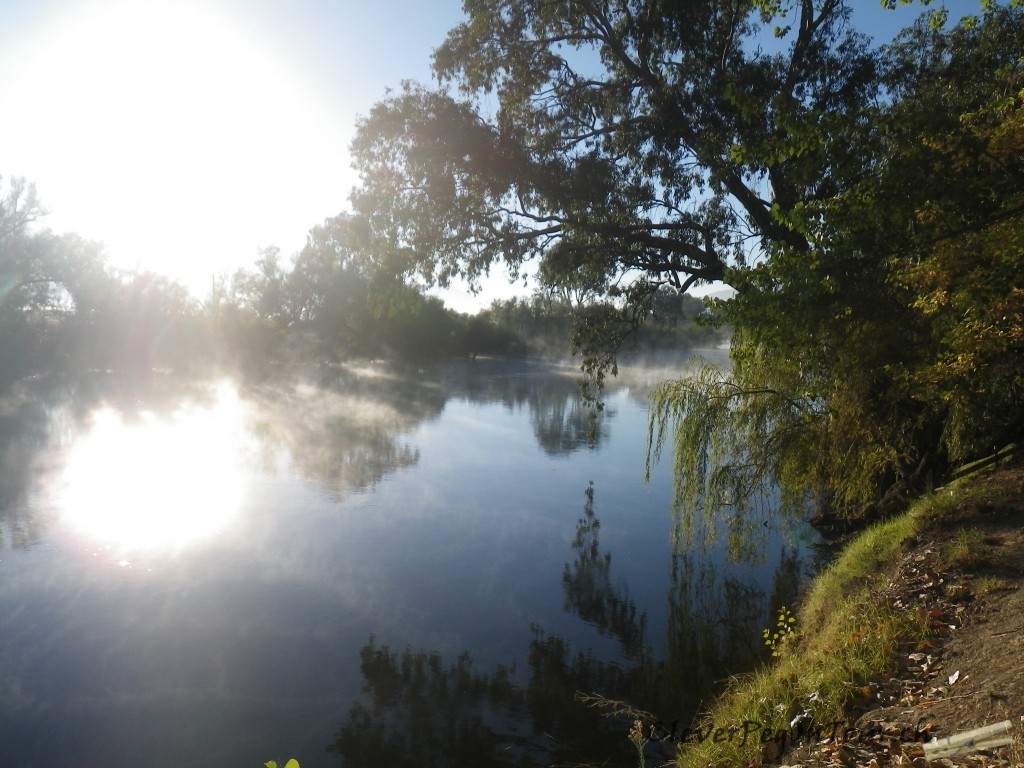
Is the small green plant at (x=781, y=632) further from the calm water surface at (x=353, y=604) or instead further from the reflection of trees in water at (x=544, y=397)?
the reflection of trees in water at (x=544, y=397)

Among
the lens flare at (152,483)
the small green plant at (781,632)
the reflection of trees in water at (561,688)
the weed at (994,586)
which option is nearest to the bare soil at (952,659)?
the weed at (994,586)

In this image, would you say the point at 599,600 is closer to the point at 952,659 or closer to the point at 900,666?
the point at 900,666

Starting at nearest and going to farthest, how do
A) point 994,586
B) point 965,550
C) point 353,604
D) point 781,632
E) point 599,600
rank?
point 994,586, point 965,550, point 781,632, point 353,604, point 599,600

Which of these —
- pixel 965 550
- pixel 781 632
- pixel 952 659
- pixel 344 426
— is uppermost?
pixel 965 550

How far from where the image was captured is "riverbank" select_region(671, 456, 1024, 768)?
4230 millimetres

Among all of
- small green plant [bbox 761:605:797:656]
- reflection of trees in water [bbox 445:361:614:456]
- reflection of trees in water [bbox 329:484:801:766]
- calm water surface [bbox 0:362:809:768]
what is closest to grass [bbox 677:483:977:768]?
small green plant [bbox 761:605:797:656]

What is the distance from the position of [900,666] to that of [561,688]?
3.33 meters

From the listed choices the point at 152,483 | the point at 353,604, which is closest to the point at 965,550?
the point at 353,604

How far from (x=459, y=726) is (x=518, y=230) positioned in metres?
8.48

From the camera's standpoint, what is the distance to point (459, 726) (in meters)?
6.92

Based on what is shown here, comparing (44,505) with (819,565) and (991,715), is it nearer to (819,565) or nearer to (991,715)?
(819,565)

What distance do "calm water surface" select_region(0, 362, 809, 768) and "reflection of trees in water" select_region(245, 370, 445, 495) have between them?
0.24m

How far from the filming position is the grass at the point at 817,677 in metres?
4.88

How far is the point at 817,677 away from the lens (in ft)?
17.8
